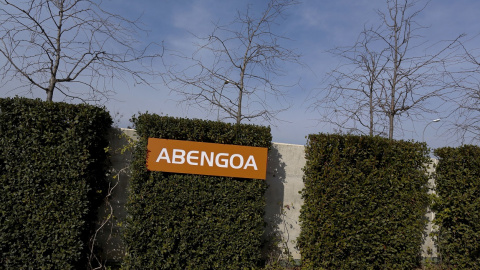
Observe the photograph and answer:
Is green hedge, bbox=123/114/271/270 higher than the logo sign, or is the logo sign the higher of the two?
the logo sign

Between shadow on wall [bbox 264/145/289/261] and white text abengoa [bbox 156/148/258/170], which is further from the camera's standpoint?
shadow on wall [bbox 264/145/289/261]

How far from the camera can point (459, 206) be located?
6.61m

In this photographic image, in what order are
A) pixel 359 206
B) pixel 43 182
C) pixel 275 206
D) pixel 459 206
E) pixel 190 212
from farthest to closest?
pixel 459 206
pixel 275 206
pixel 359 206
pixel 190 212
pixel 43 182

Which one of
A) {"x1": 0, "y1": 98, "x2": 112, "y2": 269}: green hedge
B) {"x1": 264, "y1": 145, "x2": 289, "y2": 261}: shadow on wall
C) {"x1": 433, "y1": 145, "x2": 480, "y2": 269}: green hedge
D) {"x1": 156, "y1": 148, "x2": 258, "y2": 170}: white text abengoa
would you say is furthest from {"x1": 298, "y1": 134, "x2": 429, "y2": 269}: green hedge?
{"x1": 0, "y1": 98, "x2": 112, "y2": 269}: green hedge

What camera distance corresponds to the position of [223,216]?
18.2 ft

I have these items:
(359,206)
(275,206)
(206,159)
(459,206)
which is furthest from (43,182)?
(459,206)

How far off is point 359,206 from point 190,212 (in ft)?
9.75

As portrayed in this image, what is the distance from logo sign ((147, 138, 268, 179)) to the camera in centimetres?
548

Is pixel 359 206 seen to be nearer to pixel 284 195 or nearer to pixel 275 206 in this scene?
pixel 284 195

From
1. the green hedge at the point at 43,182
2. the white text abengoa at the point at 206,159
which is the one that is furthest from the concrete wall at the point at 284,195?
the green hedge at the point at 43,182

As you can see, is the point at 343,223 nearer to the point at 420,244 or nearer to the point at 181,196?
the point at 420,244

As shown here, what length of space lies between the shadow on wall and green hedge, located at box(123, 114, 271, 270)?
512 mm

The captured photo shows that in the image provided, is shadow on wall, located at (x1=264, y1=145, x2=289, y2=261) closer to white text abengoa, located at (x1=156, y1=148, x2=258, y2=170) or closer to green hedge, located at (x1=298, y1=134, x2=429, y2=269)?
green hedge, located at (x1=298, y1=134, x2=429, y2=269)

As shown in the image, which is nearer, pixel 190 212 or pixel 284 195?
pixel 190 212
